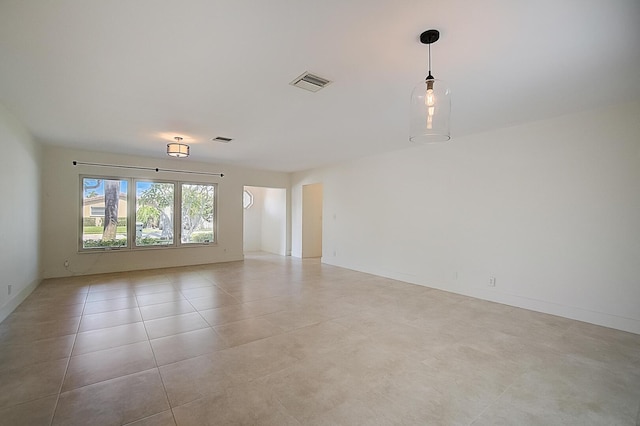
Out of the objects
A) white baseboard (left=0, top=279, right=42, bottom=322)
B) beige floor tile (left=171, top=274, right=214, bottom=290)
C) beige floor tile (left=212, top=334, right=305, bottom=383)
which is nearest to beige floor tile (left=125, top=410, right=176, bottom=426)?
beige floor tile (left=212, top=334, right=305, bottom=383)

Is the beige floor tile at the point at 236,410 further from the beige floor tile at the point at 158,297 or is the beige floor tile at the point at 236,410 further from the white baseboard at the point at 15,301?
the white baseboard at the point at 15,301

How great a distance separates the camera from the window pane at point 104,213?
6098mm

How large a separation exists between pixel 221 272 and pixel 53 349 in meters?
3.70

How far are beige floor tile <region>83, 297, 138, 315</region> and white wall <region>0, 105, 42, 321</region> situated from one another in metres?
0.81

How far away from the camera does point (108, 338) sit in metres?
3.00

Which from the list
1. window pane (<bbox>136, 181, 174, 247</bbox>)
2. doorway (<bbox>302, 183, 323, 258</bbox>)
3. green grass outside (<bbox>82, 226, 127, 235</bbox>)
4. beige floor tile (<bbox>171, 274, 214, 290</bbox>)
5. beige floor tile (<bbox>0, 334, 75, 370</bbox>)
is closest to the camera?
beige floor tile (<bbox>0, 334, 75, 370</bbox>)

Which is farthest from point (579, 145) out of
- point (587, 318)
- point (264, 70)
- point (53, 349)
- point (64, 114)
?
point (64, 114)

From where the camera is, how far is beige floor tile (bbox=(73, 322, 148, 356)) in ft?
9.18

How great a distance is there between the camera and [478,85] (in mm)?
2865

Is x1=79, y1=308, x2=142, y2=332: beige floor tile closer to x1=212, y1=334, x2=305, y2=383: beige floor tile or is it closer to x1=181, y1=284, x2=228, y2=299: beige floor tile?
x1=181, y1=284, x2=228, y2=299: beige floor tile

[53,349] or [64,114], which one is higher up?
[64,114]

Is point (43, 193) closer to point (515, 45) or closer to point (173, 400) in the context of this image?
point (173, 400)

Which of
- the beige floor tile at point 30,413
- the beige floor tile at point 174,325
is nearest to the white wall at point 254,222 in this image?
the beige floor tile at point 174,325

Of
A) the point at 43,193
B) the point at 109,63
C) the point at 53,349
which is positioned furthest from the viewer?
the point at 43,193
